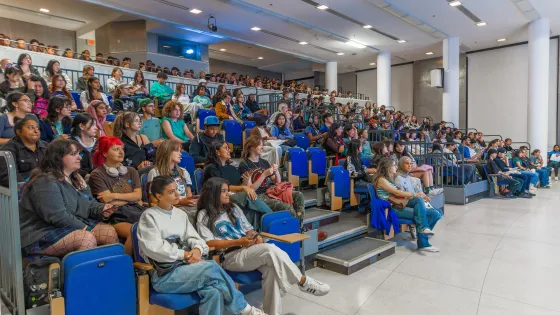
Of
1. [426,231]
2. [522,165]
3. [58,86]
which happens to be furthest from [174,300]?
[522,165]

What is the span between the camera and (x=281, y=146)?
557cm

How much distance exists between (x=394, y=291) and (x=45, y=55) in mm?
8479

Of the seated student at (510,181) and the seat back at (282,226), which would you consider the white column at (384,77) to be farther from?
the seat back at (282,226)

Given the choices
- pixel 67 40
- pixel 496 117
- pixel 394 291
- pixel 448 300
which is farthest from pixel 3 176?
pixel 496 117

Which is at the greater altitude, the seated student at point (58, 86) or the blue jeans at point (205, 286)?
the seated student at point (58, 86)

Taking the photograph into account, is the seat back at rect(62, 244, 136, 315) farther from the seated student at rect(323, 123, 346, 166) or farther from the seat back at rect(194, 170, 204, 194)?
the seated student at rect(323, 123, 346, 166)

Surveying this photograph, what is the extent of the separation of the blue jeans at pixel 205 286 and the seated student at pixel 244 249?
31 centimetres

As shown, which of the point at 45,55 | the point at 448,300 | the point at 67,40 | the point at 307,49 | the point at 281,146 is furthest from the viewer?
the point at 307,49

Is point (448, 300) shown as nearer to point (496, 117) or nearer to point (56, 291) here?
point (56, 291)

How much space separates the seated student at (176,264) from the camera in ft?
6.87

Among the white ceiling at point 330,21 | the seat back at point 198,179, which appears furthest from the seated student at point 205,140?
the white ceiling at point 330,21

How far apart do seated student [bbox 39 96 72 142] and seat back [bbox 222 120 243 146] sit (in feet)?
A: 8.45

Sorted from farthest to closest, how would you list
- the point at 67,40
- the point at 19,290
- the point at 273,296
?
the point at 67,40 < the point at 273,296 < the point at 19,290

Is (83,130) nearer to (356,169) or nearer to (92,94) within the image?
(92,94)
